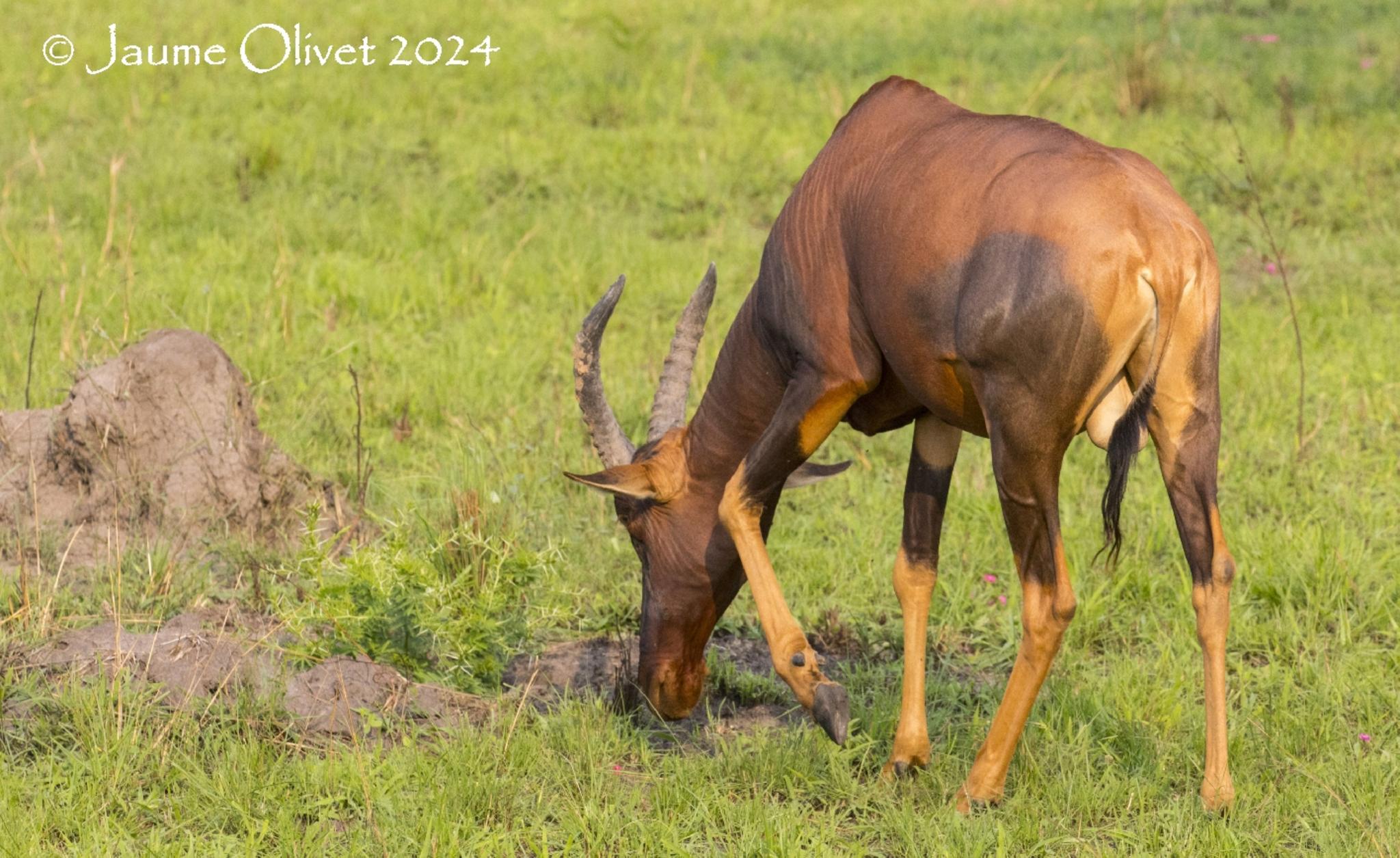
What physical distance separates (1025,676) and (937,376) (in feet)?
2.76

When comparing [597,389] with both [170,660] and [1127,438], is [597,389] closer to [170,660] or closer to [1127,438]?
[170,660]

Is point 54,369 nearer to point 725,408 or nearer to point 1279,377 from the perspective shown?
point 725,408

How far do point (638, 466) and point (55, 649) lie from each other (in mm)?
1955

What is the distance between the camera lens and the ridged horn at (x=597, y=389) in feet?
16.1

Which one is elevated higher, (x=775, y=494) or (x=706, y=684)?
(x=775, y=494)

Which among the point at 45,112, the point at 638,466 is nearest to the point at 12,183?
the point at 45,112

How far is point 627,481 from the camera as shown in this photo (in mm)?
4926

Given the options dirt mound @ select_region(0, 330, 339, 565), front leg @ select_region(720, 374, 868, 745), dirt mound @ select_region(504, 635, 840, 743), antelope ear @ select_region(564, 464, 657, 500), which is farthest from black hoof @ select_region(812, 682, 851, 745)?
dirt mound @ select_region(0, 330, 339, 565)

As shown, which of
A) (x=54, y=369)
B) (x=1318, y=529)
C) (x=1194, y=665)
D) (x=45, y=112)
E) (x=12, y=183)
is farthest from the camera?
(x=45, y=112)

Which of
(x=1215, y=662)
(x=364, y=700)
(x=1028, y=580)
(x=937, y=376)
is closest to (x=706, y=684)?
(x=364, y=700)

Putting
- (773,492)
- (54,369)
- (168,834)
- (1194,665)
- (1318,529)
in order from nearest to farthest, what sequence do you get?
(168,834) < (773,492) < (1194,665) < (1318,529) < (54,369)

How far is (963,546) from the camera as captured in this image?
6.30m

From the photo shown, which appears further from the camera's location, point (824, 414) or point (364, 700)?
point (364, 700)

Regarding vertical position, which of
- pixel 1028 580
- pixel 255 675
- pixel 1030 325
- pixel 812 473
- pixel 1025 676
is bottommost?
pixel 255 675
